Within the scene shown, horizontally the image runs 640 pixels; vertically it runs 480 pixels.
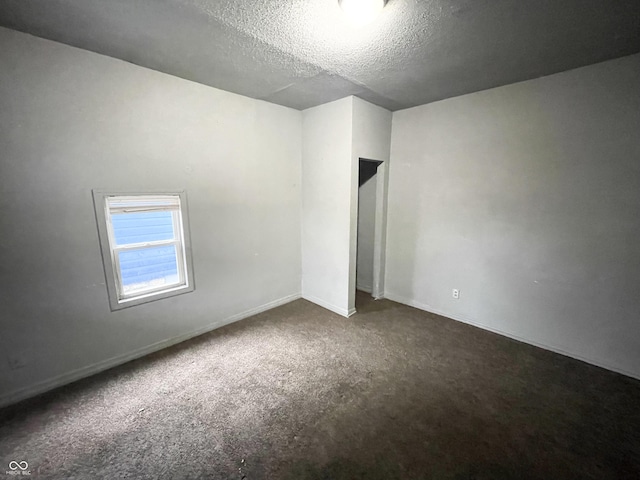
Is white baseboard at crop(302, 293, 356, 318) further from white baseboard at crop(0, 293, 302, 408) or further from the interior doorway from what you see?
white baseboard at crop(0, 293, 302, 408)

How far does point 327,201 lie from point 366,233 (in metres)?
1.06

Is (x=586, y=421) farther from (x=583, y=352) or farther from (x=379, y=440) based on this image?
(x=379, y=440)

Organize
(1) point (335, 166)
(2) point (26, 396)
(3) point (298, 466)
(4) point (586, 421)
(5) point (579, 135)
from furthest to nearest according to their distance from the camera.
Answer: (1) point (335, 166) < (5) point (579, 135) < (2) point (26, 396) < (4) point (586, 421) < (3) point (298, 466)

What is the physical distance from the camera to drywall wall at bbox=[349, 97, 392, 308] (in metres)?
3.11

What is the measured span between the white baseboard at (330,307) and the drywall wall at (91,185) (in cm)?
111

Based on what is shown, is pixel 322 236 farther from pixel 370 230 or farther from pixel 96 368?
pixel 96 368

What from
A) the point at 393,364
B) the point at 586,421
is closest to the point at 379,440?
the point at 393,364

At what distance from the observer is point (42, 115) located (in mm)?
1922

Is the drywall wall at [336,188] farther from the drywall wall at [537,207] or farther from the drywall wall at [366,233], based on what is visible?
the drywall wall at [537,207]

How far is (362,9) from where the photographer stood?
151 centimetres

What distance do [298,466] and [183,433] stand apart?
814mm

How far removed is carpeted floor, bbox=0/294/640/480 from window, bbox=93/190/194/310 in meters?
0.65

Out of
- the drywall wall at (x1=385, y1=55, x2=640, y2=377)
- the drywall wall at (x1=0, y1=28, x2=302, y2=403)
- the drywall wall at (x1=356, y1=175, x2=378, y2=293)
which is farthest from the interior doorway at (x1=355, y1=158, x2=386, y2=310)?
the drywall wall at (x1=0, y1=28, x2=302, y2=403)

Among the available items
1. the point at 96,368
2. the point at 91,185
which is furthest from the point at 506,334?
the point at 91,185
